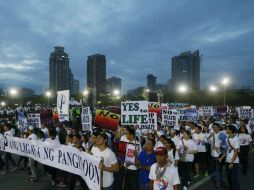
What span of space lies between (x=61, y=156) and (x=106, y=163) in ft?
7.62

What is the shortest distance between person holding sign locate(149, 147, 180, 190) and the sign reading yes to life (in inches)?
231

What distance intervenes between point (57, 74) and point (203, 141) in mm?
113653

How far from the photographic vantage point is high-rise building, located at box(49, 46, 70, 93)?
12578cm

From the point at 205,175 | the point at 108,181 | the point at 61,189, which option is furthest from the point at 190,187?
the point at 108,181

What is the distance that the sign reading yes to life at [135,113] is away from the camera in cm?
1131

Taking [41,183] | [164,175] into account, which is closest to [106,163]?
[164,175]

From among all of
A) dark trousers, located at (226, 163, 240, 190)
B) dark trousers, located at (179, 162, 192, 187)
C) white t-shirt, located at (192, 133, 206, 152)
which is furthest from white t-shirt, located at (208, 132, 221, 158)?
dark trousers, located at (226, 163, 240, 190)

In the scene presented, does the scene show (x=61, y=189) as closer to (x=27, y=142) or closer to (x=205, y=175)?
(x=27, y=142)

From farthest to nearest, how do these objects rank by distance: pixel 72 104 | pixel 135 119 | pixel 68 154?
1. pixel 72 104
2. pixel 135 119
3. pixel 68 154

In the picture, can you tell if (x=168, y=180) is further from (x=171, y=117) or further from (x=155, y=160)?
(x=171, y=117)

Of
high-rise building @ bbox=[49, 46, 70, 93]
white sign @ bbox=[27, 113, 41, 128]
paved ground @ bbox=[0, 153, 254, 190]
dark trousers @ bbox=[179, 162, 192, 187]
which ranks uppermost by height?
high-rise building @ bbox=[49, 46, 70, 93]

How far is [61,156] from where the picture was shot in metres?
8.80

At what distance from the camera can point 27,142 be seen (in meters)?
10.7

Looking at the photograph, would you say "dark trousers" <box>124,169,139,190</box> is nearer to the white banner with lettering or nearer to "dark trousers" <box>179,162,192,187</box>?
the white banner with lettering
